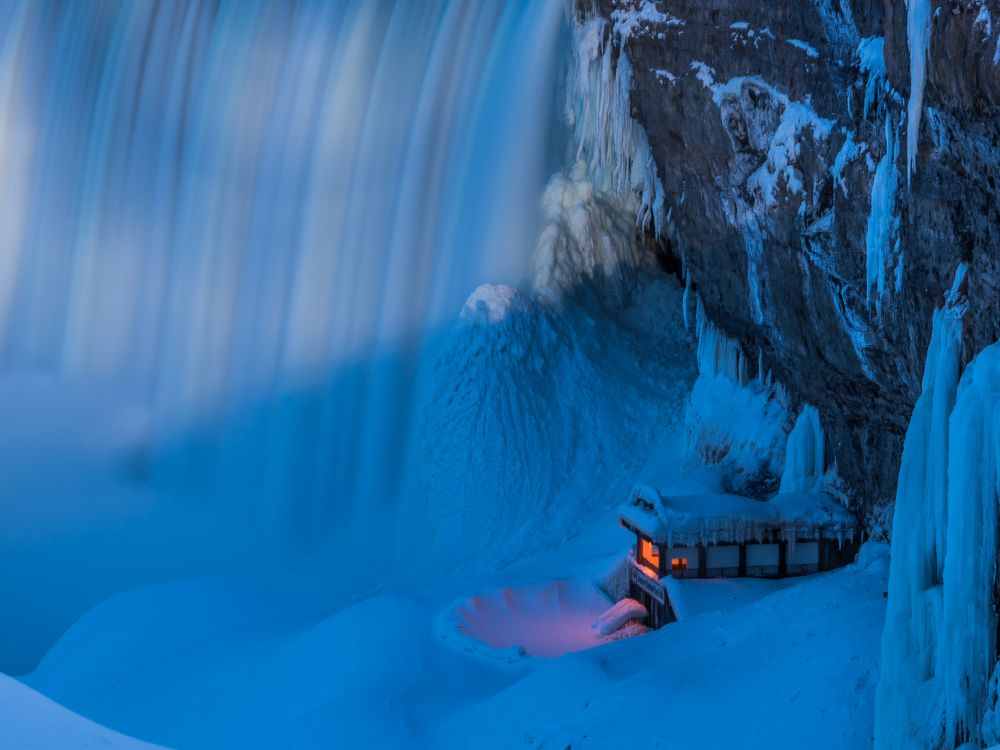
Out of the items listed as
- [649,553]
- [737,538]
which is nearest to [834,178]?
[737,538]

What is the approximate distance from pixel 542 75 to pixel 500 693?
12350 millimetres

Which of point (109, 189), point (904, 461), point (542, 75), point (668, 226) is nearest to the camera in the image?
point (904, 461)

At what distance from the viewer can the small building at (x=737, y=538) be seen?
14.3 metres

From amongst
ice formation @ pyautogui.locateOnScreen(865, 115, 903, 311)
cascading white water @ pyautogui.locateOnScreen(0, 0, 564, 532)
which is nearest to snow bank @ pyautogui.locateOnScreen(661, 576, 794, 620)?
ice formation @ pyautogui.locateOnScreen(865, 115, 903, 311)

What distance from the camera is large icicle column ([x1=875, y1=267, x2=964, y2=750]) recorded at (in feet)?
22.5

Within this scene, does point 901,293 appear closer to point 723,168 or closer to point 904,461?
point 904,461

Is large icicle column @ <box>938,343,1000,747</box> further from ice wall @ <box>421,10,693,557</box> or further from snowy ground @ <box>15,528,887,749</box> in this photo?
ice wall @ <box>421,10,693,557</box>

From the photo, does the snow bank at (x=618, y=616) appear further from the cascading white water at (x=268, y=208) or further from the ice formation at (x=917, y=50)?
the ice formation at (x=917, y=50)

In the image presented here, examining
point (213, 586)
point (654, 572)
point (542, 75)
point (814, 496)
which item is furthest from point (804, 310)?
point (213, 586)

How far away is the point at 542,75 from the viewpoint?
20062 mm

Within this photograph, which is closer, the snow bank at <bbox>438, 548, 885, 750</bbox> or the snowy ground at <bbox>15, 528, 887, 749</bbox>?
the snow bank at <bbox>438, 548, 885, 750</bbox>

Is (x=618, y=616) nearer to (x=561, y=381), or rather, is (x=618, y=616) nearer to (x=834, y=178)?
(x=834, y=178)

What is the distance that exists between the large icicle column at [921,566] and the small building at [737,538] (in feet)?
23.0

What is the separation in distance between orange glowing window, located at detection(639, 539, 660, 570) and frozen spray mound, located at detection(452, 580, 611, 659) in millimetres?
891
